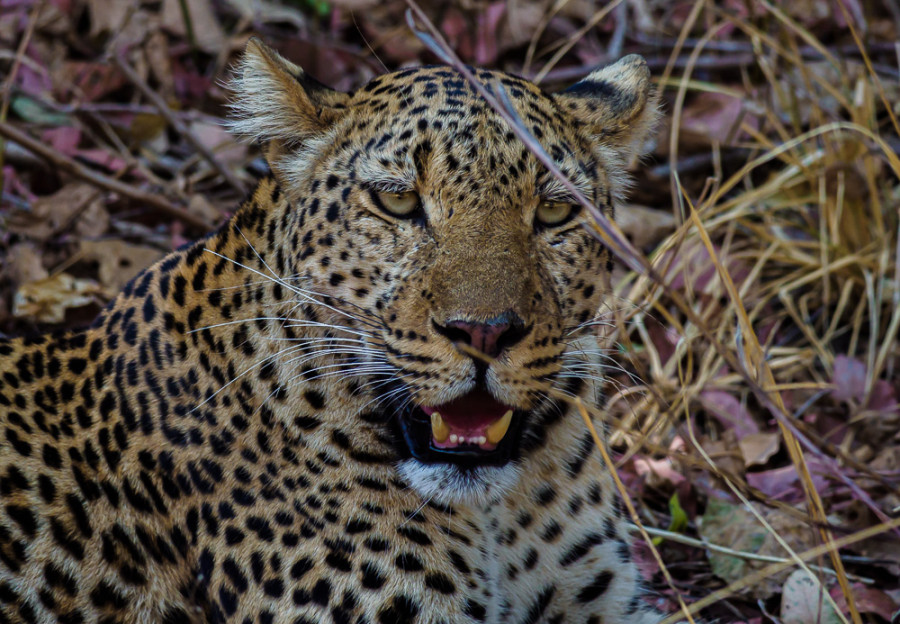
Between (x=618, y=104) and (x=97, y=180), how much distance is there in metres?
3.90

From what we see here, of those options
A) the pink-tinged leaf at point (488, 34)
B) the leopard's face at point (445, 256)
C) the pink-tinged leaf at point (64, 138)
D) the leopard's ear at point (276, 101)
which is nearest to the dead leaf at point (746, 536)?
the leopard's face at point (445, 256)

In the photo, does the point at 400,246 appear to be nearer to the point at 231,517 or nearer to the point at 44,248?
the point at 231,517

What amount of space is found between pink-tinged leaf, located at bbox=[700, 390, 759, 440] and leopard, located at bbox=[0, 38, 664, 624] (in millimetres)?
2082

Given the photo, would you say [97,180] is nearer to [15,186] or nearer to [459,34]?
[15,186]

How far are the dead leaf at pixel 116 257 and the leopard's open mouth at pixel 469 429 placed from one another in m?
3.89

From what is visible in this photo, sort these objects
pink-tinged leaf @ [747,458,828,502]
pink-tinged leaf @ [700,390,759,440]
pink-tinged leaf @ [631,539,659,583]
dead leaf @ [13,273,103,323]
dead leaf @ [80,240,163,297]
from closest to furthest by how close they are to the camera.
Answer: pink-tinged leaf @ [631,539,659,583]
pink-tinged leaf @ [747,458,828,502]
pink-tinged leaf @ [700,390,759,440]
dead leaf @ [13,273,103,323]
dead leaf @ [80,240,163,297]

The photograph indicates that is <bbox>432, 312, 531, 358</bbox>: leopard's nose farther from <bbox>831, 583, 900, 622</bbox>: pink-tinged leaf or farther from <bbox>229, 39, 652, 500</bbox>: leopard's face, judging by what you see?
<bbox>831, 583, 900, 622</bbox>: pink-tinged leaf

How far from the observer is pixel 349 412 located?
13.0 feet

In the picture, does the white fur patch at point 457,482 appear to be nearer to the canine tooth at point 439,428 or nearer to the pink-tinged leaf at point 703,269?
the canine tooth at point 439,428

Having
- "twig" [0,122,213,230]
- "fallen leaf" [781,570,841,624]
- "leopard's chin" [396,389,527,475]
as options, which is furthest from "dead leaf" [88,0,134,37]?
"fallen leaf" [781,570,841,624]

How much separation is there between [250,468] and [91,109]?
492 cm

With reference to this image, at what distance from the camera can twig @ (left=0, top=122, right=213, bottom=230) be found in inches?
267

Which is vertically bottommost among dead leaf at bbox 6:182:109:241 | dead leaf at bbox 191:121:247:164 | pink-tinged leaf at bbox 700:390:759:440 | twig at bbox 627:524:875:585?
twig at bbox 627:524:875:585

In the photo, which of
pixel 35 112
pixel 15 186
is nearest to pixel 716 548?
pixel 15 186
